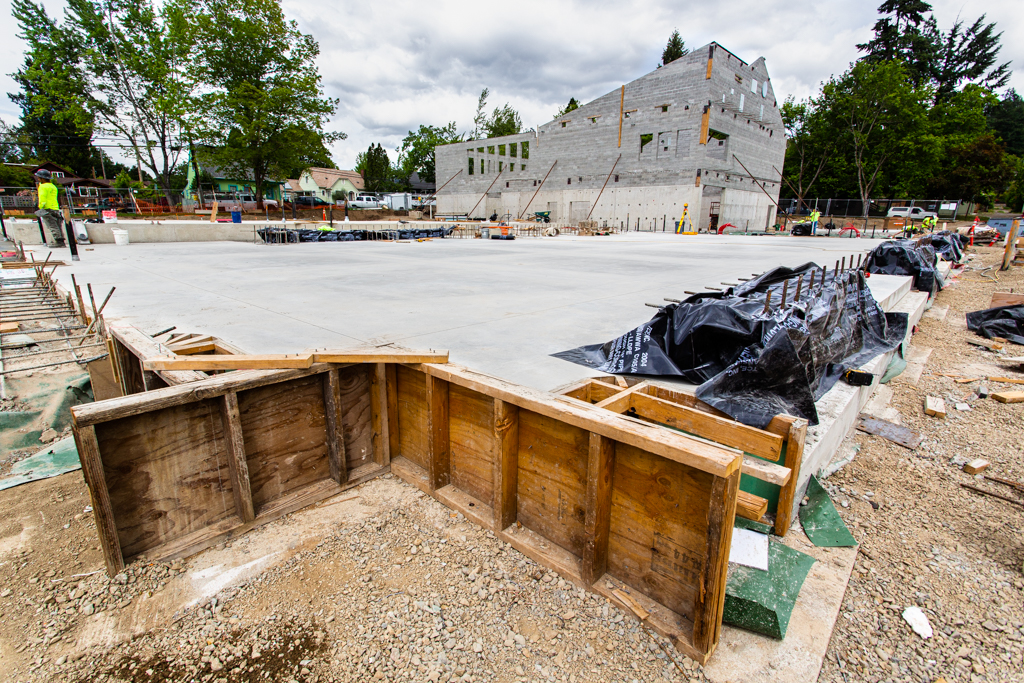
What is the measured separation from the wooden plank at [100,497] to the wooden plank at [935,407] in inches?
296

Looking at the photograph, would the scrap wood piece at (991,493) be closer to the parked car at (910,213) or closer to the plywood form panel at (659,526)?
the plywood form panel at (659,526)

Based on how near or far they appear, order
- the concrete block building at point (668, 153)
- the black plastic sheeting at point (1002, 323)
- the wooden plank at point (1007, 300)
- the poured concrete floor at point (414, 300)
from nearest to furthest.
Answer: the poured concrete floor at point (414, 300), the black plastic sheeting at point (1002, 323), the wooden plank at point (1007, 300), the concrete block building at point (668, 153)

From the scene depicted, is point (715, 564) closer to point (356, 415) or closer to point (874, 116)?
point (356, 415)

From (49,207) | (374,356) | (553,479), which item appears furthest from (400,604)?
(49,207)

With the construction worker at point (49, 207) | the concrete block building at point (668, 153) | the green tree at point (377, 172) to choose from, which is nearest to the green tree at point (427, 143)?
the green tree at point (377, 172)

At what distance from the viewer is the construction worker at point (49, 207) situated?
12875 millimetres

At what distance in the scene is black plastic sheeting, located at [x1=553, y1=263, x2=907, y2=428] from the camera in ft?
11.2

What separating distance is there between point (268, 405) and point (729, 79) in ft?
140

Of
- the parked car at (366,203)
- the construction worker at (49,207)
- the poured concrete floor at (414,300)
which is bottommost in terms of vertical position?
the poured concrete floor at (414,300)

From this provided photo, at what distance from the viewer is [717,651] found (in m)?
2.36

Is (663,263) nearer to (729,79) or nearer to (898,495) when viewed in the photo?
(898,495)

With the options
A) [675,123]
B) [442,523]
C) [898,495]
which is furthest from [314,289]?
[675,123]

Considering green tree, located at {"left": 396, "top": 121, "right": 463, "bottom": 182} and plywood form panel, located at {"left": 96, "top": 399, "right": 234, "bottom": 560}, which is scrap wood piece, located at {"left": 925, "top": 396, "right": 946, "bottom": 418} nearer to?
plywood form panel, located at {"left": 96, "top": 399, "right": 234, "bottom": 560}

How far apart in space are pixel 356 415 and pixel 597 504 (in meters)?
2.10
